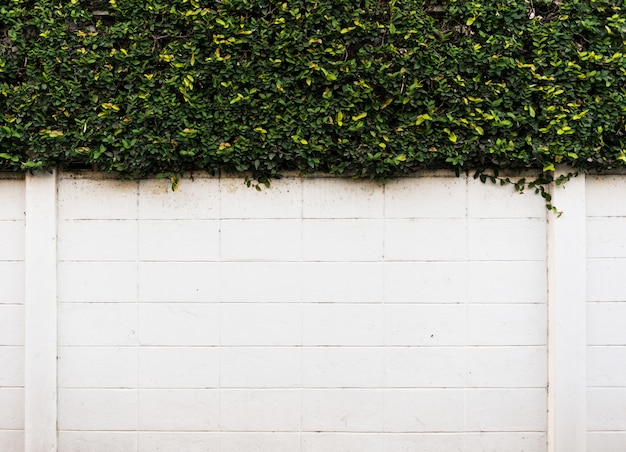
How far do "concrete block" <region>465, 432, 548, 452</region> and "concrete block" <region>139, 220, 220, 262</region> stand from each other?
82.1 inches

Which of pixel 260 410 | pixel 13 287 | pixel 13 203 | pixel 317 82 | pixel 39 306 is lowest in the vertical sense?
pixel 260 410

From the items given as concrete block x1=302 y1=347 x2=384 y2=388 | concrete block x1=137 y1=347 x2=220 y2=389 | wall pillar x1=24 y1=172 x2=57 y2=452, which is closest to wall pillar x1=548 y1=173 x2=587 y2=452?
concrete block x1=302 y1=347 x2=384 y2=388

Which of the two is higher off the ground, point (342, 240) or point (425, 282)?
point (342, 240)

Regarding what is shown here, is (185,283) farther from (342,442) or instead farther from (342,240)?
(342,442)

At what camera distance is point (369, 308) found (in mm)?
3578

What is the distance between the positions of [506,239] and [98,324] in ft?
9.05

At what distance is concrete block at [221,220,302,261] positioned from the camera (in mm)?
3582

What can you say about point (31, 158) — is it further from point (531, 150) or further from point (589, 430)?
point (589, 430)

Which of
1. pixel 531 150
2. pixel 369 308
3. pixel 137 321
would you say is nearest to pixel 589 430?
pixel 369 308

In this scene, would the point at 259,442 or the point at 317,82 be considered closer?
the point at 317,82

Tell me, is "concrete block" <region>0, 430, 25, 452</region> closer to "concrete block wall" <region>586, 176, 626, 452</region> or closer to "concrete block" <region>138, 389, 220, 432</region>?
"concrete block" <region>138, 389, 220, 432</region>

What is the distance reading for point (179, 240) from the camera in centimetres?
359

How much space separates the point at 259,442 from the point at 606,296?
8.12ft

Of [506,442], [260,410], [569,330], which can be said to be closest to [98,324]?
[260,410]
